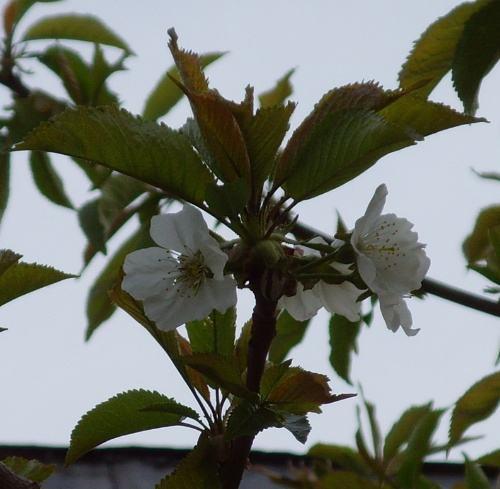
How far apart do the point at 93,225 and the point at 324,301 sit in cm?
80

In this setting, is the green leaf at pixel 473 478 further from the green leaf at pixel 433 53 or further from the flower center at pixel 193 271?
the green leaf at pixel 433 53

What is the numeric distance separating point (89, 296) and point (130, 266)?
91 cm

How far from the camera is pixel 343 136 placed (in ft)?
2.72

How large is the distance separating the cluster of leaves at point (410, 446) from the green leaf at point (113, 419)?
275 millimetres

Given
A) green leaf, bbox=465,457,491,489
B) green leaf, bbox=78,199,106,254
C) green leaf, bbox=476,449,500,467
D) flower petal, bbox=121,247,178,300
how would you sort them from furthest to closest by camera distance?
green leaf, bbox=78,199,106,254 < green leaf, bbox=476,449,500,467 < green leaf, bbox=465,457,491,489 < flower petal, bbox=121,247,178,300

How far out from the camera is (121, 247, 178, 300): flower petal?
862 mm

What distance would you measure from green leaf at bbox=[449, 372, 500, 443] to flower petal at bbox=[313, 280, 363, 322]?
0.46 meters

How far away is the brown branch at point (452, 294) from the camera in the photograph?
1358 millimetres

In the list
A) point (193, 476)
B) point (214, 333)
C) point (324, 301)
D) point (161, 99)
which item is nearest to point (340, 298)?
point (324, 301)

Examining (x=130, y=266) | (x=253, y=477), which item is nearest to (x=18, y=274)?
(x=130, y=266)

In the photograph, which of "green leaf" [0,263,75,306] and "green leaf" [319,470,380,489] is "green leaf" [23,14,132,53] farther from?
"green leaf" [319,470,380,489]

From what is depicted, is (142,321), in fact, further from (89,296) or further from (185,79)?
(89,296)

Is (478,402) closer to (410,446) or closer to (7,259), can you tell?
(410,446)

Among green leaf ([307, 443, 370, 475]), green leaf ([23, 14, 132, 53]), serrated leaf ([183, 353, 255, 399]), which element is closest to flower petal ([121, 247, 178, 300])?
serrated leaf ([183, 353, 255, 399])
